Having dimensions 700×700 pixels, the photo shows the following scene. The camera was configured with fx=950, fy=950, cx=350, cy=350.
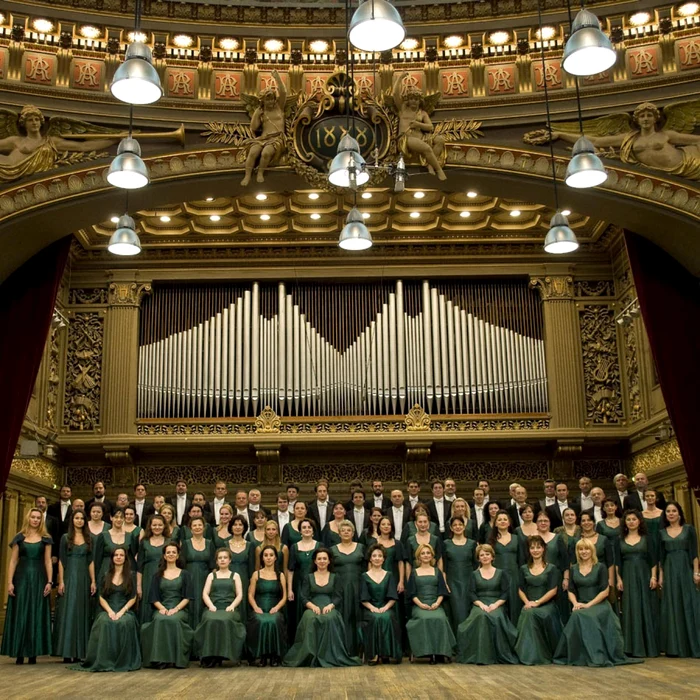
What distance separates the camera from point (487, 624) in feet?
24.3

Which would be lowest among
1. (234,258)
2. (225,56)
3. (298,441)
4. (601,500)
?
(601,500)

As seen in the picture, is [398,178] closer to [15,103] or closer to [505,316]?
[15,103]

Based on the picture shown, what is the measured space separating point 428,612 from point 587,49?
4402 mm

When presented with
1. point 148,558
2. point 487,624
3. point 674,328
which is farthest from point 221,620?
point 674,328

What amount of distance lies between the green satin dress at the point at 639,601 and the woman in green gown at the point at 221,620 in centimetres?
324

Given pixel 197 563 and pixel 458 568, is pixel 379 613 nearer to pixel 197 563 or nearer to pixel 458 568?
pixel 458 568

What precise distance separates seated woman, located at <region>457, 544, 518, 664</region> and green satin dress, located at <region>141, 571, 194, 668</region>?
2150 mm

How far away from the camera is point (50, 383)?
1202 centimetres

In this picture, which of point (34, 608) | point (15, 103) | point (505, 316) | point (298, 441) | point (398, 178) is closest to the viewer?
point (398, 178)

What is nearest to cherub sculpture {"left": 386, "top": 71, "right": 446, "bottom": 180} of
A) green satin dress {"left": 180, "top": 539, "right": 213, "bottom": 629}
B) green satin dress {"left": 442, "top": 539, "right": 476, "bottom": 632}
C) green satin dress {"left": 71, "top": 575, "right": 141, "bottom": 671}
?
green satin dress {"left": 442, "top": 539, "right": 476, "bottom": 632}

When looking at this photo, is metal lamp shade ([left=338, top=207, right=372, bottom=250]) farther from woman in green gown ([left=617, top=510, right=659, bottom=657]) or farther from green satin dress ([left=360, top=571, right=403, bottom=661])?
woman in green gown ([left=617, top=510, right=659, bottom=657])

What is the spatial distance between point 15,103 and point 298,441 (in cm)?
516

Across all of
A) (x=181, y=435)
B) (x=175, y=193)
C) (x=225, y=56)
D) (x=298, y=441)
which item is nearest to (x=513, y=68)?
(x=225, y=56)

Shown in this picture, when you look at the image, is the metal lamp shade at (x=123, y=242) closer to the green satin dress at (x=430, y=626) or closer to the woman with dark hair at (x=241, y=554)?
the woman with dark hair at (x=241, y=554)
